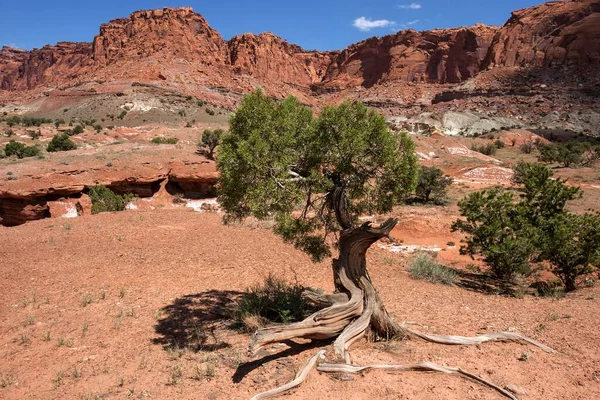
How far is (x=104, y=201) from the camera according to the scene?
19.2m

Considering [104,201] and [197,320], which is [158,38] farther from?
[197,320]

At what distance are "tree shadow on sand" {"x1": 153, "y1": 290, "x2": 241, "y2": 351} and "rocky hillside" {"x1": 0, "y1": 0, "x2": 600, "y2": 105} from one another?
66.0 meters

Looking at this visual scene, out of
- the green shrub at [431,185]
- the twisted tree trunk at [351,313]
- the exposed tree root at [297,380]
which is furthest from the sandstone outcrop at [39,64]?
the exposed tree root at [297,380]

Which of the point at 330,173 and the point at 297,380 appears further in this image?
the point at 330,173

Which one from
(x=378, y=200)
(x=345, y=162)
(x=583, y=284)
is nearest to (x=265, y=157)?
(x=345, y=162)

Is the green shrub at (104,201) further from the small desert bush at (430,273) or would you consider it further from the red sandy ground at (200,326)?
the small desert bush at (430,273)

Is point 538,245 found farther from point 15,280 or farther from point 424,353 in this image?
point 15,280

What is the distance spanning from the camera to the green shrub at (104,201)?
1868 centimetres

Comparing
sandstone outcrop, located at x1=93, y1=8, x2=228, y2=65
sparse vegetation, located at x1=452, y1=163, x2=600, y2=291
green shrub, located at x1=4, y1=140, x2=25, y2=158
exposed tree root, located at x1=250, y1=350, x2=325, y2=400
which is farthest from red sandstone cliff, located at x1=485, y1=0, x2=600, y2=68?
exposed tree root, located at x1=250, y1=350, x2=325, y2=400

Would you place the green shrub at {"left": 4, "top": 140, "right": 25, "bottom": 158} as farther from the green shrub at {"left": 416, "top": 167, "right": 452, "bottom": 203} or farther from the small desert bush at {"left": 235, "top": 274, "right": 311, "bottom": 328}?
the green shrub at {"left": 416, "top": 167, "right": 452, "bottom": 203}

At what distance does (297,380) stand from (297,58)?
14153 centimetres

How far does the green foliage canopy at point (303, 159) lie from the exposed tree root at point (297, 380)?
2.08m

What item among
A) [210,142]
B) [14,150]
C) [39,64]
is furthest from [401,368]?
[39,64]

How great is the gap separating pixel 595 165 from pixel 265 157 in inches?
1641
